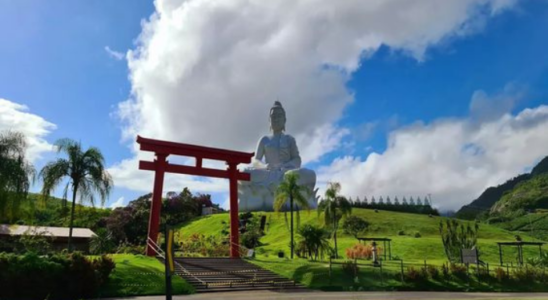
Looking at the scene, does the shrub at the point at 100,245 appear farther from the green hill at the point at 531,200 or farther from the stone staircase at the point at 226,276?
the green hill at the point at 531,200

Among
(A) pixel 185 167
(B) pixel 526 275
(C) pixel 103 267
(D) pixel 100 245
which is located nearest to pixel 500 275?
(B) pixel 526 275

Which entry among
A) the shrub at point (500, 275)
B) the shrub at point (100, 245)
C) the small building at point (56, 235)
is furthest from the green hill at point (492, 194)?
the shrub at point (100, 245)

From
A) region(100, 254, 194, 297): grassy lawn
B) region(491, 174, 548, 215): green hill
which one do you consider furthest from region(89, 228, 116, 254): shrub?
region(491, 174, 548, 215): green hill

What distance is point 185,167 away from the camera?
27.1m

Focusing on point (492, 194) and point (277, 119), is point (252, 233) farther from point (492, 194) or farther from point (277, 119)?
point (492, 194)

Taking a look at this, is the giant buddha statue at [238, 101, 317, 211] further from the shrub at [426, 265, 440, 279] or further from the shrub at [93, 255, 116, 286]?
the shrub at [93, 255, 116, 286]

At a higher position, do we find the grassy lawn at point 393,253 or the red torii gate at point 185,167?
the red torii gate at point 185,167

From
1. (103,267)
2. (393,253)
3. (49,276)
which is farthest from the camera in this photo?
(393,253)

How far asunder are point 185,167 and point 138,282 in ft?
29.1

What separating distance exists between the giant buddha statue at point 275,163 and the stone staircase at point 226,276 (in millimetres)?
26441

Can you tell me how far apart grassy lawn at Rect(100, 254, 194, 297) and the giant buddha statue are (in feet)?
100.0

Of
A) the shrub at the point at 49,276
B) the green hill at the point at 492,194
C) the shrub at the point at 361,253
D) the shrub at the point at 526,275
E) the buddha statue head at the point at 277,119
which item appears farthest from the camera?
→ the green hill at the point at 492,194

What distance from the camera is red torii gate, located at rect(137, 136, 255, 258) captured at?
83.4 ft

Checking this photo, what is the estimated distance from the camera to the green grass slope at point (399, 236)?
115 ft
